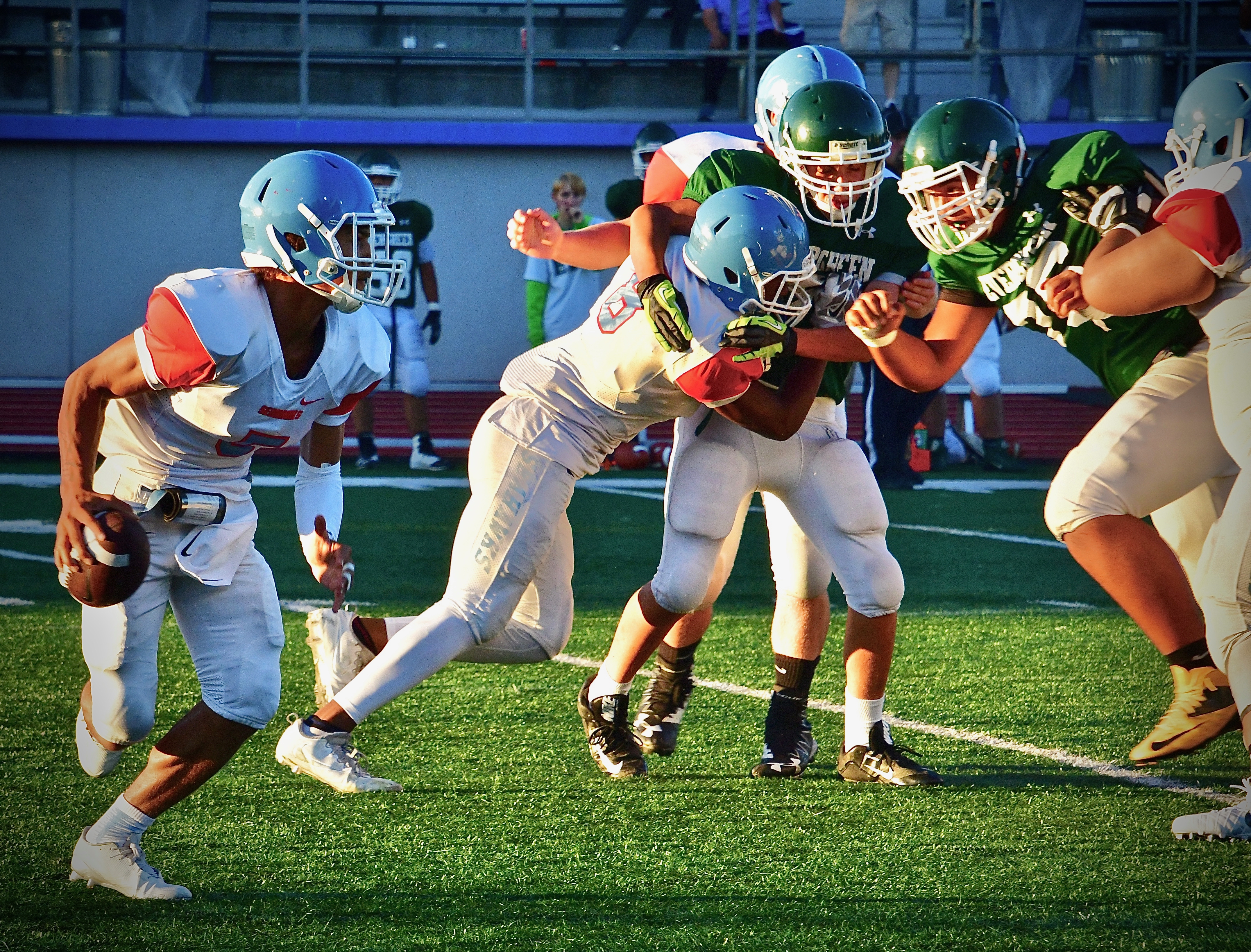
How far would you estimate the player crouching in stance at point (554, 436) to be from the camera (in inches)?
128

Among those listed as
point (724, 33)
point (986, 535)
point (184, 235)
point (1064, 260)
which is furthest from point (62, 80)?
point (1064, 260)

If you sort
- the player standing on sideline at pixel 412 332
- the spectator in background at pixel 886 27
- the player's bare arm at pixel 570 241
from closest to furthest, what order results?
1. the player's bare arm at pixel 570 241
2. the player standing on sideline at pixel 412 332
3. the spectator in background at pixel 886 27

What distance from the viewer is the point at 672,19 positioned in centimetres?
1485

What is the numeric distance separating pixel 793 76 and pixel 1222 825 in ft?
7.37

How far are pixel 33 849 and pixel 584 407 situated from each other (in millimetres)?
1594

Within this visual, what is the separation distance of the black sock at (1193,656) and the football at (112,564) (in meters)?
2.43

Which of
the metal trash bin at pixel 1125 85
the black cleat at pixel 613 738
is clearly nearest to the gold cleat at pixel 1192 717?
the black cleat at pixel 613 738

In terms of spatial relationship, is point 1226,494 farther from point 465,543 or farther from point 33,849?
point 33,849

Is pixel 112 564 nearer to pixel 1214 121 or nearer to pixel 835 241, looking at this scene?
pixel 835 241

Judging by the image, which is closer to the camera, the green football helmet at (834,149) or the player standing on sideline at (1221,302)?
the player standing on sideline at (1221,302)

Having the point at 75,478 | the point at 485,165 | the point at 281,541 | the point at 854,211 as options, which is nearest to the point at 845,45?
the point at 485,165

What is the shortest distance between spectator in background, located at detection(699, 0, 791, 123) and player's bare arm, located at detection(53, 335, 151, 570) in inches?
472

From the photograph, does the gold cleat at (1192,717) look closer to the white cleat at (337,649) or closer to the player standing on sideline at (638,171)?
the white cleat at (337,649)

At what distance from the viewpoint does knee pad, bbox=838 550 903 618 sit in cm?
352
